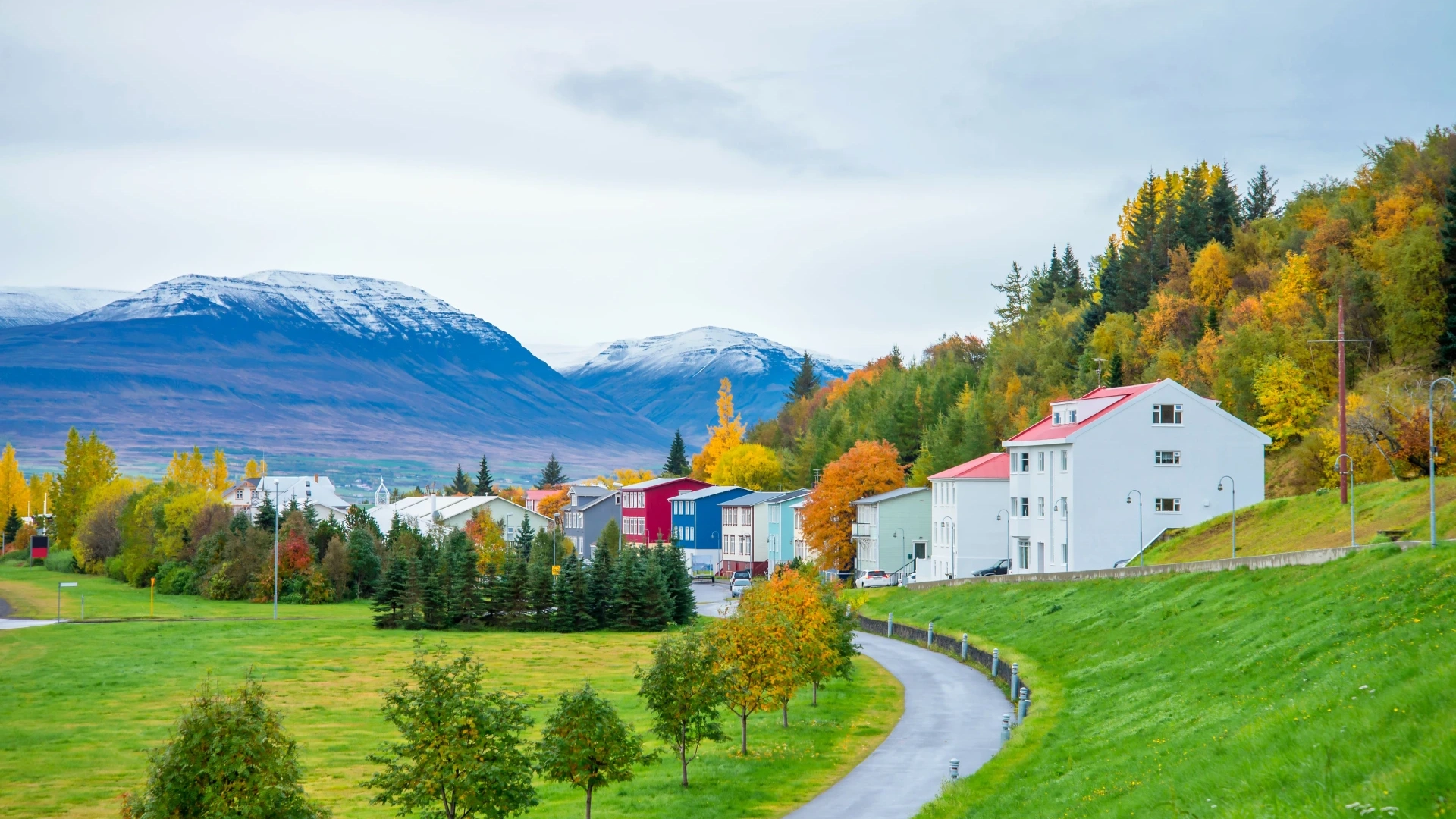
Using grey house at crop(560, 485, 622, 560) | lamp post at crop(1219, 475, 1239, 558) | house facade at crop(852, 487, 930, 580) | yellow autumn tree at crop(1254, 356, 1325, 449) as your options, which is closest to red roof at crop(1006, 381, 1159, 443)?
lamp post at crop(1219, 475, 1239, 558)

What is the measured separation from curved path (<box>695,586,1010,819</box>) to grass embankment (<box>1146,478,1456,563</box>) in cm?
1326

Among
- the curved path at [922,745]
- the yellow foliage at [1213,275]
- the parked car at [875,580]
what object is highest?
the yellow foliage at [1213,275]

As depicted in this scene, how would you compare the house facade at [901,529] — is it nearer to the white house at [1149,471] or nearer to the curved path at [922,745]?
the white house at [1149,471]

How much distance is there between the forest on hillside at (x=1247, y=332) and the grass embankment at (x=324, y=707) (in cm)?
3546

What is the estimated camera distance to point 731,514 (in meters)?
135

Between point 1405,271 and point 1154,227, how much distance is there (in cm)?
6227

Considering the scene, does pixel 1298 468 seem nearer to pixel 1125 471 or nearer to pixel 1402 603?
pixel 1125 471

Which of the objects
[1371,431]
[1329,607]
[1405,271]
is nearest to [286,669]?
[1329,607]

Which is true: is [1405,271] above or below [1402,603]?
above

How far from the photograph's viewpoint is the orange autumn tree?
105 m

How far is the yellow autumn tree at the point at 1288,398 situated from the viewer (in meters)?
78.9

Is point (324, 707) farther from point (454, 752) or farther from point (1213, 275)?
point (1213, 275)

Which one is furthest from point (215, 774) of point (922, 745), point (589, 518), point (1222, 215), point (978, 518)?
point (589, 518)

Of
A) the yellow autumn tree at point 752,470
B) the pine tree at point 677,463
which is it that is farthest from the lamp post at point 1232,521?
the pine tree at point 677,463
